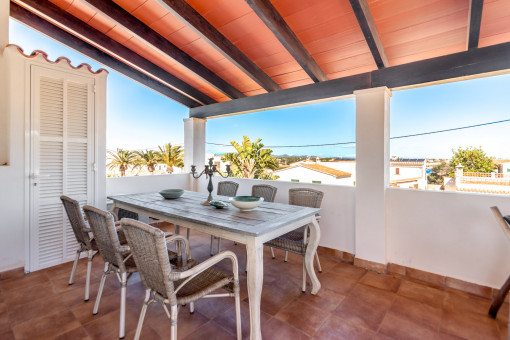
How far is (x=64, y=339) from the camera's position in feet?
5.49

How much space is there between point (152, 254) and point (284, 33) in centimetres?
236

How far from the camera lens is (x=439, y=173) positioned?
2689 mm

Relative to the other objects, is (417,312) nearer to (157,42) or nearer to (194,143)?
(157,42)

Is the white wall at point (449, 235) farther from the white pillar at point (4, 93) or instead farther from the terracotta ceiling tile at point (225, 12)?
the white pillar at point (4, 93)

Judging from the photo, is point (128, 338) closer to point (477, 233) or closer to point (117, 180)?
point (117, 180)

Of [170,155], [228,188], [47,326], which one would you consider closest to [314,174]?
[228,188]

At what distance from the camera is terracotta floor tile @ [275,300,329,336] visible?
5.97 feet

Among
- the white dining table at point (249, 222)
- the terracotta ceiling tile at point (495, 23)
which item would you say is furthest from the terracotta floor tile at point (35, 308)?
the terracotta ceiling tile at point (495, 23)

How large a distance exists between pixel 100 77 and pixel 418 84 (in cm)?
374

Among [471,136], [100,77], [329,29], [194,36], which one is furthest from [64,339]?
[471,136]

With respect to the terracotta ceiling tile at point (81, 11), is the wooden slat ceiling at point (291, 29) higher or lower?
lower

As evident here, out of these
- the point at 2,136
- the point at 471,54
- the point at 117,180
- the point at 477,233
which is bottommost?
the point at 477,233

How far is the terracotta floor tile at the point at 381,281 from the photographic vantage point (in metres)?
2.41

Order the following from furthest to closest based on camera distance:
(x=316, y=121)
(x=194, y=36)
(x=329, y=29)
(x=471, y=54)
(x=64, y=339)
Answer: (x=316, y=121) → (x=194, y=36) → (x=329, y=29) → (x=471, y=54) → (x=64, y=339)
